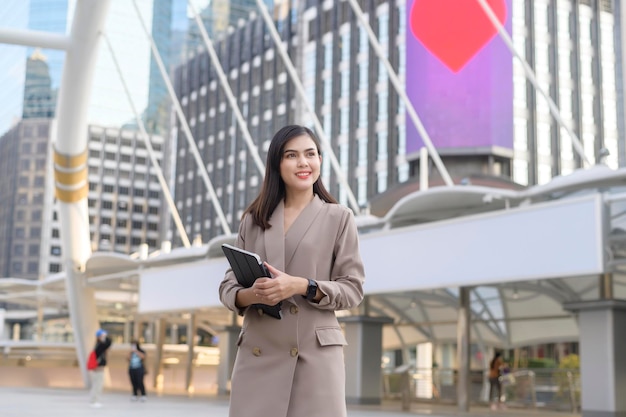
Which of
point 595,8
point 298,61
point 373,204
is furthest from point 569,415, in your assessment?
point 298,61

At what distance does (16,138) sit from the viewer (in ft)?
378

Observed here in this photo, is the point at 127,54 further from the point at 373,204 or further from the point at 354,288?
the point at 354,288

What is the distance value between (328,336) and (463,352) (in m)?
16.3

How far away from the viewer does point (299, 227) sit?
2785mm

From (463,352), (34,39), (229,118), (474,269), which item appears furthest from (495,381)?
(229,118)

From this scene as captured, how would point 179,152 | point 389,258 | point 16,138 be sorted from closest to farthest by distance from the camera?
point 389,258
point 179,152
point 16,138

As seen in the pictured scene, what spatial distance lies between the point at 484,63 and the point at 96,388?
118 feet

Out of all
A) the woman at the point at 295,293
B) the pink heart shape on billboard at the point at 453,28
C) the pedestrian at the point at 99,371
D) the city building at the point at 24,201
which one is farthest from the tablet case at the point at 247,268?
the city building at the point at 24,201

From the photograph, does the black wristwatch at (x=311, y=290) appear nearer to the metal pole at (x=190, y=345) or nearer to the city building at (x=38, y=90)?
the metal pole at (x=190, y=345)

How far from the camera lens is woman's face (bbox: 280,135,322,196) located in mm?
2828

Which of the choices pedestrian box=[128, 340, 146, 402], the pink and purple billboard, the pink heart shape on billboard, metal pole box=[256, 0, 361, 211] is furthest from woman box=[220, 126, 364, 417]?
the pink and purple billboard

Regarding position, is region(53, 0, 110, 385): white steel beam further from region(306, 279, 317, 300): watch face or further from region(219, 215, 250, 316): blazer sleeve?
region(306, 279, 317, 300): watch face

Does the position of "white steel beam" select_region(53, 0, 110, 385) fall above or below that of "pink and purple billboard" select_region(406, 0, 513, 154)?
below

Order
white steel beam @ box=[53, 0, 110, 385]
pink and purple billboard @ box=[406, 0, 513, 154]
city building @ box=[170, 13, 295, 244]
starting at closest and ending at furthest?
1. white steel beam @ box=[53, 0, 110, 385]
2. pink and purple billboard @ box=[406, 0, 513, 154]
3. city building @ box=[170, 13, 295, 244]
